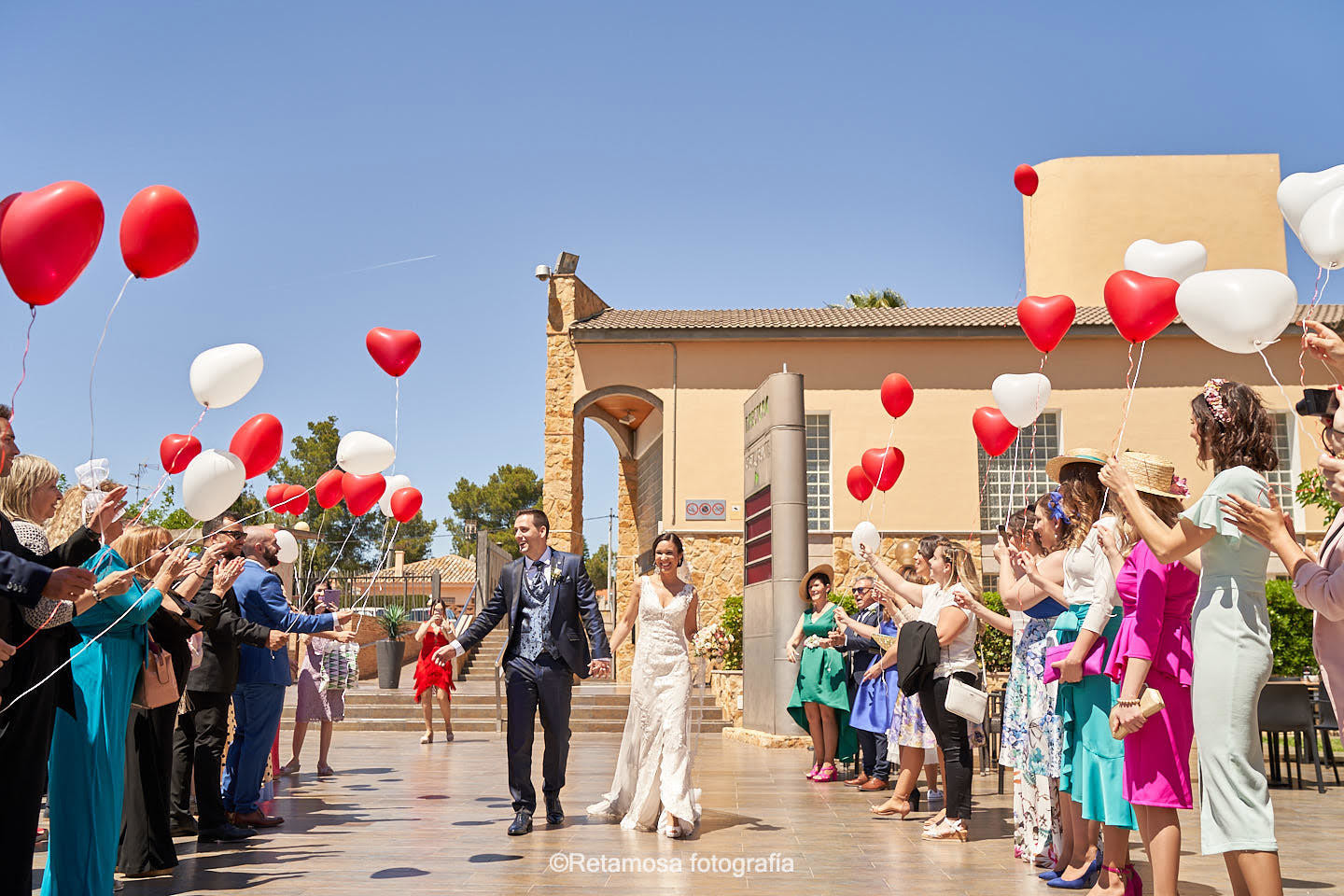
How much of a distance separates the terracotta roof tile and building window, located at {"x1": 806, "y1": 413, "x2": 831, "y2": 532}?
2098 mm

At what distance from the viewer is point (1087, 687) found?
5352 mm

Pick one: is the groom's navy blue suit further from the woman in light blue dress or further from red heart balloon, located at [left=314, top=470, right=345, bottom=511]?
the woman in light blue dress

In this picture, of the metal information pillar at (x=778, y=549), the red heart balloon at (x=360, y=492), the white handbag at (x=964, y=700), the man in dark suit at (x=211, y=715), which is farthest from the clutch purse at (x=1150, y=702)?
the metal information pillar at (x=778, y=549)

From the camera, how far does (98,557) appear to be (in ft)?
16.9

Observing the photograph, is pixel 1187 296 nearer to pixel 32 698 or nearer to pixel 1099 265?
pixel 32 698

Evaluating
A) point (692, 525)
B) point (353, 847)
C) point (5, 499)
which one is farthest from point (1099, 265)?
point (5, 499)

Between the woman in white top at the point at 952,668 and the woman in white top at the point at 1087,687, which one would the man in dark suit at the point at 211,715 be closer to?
the woman in white top at the point at 952,668

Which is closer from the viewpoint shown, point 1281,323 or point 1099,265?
point 1281,323

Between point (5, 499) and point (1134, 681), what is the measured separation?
4.74 metres

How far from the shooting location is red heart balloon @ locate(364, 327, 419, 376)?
9.12 meters

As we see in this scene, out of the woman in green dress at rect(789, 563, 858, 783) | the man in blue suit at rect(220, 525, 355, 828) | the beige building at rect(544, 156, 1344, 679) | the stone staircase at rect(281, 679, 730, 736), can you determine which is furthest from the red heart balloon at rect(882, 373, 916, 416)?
the beige building at rect(544, 156, 1344, 679)

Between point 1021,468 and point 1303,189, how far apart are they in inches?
784

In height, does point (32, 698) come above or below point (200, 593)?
below

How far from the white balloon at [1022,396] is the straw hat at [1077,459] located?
285 centimetres
